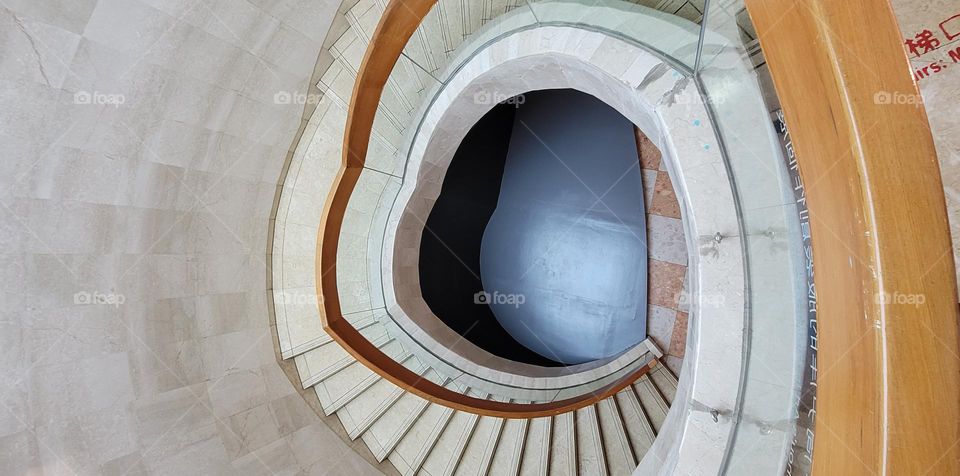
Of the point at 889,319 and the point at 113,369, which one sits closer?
the point at 889,319

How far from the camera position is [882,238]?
100 cm

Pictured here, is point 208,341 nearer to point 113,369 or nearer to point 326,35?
point 113,369

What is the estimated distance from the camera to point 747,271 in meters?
2.08

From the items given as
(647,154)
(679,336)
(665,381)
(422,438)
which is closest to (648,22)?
(647,154)

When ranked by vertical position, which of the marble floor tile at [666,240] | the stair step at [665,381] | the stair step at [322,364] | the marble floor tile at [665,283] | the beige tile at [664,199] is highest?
the beige tile at [664,199]

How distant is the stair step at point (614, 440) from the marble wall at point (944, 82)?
3.64 metres

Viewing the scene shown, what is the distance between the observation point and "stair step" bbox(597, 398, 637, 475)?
14.6 feet

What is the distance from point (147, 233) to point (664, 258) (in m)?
5.39

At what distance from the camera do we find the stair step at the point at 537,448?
4805 millimetres

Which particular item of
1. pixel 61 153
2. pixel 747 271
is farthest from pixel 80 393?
pixel 747 271

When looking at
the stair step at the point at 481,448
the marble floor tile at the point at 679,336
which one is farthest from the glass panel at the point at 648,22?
the stair step at the point at 481,448

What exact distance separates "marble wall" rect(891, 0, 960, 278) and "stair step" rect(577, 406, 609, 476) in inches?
146

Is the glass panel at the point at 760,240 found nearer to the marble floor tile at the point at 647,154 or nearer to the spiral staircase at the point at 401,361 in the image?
the spiral staircase at the point at 401,361

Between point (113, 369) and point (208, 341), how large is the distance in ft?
2.64
